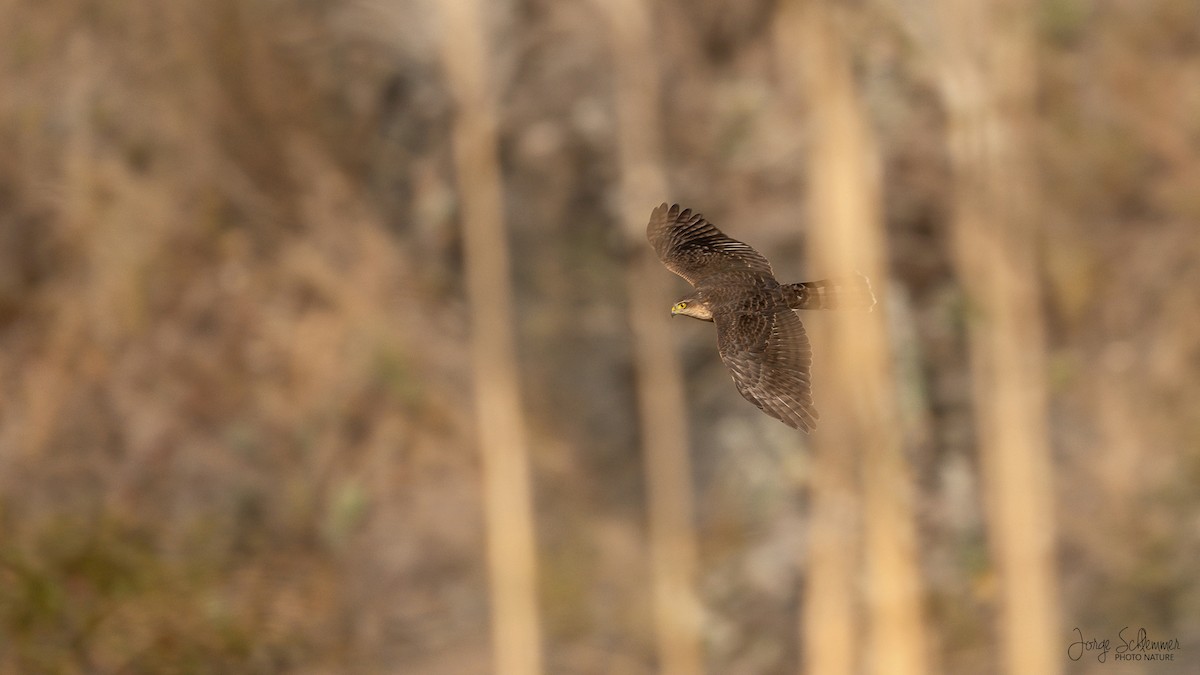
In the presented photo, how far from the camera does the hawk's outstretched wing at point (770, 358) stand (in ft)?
10.3

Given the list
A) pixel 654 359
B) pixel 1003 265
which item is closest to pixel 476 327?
pixel 654 359

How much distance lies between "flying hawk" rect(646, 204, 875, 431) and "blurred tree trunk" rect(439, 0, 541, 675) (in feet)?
10.5

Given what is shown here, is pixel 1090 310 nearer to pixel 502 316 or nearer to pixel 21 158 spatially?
pixel 502 316

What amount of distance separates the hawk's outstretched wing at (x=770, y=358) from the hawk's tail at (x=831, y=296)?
0.04 m

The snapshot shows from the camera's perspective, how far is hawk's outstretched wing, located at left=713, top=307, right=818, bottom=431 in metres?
3.15

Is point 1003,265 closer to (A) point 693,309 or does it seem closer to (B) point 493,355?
(B) point 493,355

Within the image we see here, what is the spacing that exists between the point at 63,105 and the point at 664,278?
134 inches

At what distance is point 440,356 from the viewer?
6895mm

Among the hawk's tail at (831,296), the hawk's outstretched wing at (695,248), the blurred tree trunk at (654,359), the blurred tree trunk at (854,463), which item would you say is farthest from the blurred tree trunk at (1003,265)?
the hawk's tail at (831,296)

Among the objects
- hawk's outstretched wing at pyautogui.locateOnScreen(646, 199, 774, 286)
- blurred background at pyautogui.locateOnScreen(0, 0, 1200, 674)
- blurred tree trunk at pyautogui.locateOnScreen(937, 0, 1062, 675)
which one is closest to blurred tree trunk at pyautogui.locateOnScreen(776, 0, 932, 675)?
blurred background at pyautogui.locateOnScreen(0, 0, 1200, 674)

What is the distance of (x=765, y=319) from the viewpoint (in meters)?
3.31

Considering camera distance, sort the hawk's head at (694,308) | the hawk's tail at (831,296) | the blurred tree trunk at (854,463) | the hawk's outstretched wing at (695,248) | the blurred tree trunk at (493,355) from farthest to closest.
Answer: the blurred tree trunk at (493,355)
the blurred tree trunk at (854,463)
the hawk's outstretched wing at (695,248)
the hawk's head at (694,308)
the hawk's tail at (831,296)

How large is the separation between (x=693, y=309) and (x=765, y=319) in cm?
20

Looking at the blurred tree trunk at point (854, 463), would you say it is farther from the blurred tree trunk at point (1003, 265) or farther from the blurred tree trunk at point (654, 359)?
the blurred tree trunk at point (654, 359)
